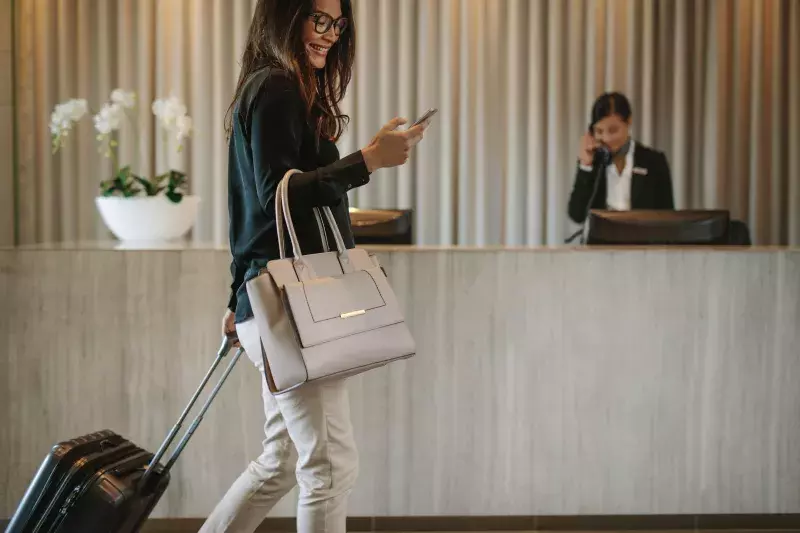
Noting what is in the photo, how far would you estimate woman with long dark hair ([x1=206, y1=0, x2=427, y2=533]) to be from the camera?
123 centimetres

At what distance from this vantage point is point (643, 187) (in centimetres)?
421

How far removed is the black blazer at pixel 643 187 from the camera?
13.8 ft

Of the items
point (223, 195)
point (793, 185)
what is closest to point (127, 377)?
point (223, 195)

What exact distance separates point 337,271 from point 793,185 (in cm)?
424

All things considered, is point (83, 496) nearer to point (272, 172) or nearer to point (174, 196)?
point (272, 172)

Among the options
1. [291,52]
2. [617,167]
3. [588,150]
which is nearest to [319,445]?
[291,52]

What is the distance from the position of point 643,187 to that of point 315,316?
3.33 metres

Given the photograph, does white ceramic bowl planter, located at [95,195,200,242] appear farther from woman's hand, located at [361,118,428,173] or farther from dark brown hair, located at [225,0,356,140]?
woman's hand, located at [361,118,428,173]

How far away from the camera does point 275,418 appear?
4.74 ft

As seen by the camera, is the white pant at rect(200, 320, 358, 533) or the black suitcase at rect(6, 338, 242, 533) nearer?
the white pant at rect(200, 320, 358, 533)

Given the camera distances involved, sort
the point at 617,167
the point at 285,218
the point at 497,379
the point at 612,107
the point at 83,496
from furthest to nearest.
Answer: the point at 617,167 < the point at 612,107 < the point at 497,379 < the point at 83,496 < the point at 285,218

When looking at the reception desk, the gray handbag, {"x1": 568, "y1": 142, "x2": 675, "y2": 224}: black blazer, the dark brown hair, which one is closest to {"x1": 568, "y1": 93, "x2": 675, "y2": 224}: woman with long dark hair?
{"x1": 568, "y1": 142, "x2": 675, "y2": 224}: black blazer

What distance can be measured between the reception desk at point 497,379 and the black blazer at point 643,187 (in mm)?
2164

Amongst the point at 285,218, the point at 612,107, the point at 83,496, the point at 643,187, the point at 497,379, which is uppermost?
the point at 612,107
